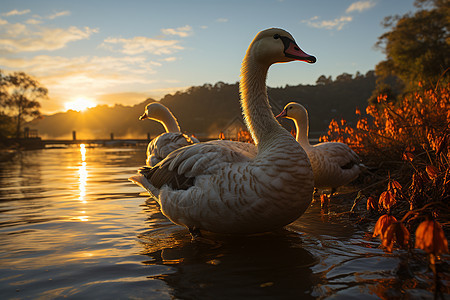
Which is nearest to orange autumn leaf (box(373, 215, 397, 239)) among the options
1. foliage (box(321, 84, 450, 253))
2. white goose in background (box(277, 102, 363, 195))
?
foliage (box(321, 84, 450, 253))

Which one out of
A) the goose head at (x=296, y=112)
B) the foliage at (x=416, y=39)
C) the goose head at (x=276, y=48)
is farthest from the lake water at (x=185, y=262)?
the foliage at (x=416, y=39)

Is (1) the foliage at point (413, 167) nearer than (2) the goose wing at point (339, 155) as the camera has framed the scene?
Yes

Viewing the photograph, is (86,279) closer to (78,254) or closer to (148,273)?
(148,273)

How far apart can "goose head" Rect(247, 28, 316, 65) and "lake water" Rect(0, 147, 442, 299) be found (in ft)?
7.22

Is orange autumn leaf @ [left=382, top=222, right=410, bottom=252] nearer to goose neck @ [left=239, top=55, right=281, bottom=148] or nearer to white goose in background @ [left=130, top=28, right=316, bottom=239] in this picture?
white goose in background @ [left=130, top=28, right=316, bottom=239]

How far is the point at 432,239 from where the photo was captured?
2.07 meters

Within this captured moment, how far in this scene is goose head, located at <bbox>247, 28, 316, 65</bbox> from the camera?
428 cm

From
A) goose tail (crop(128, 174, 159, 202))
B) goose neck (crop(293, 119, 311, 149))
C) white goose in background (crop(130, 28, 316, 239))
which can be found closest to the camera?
white goose in background (crop(130, 28, 316, 239))

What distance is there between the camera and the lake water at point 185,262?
2885mm

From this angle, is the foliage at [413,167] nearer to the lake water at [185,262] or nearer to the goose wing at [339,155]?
the lake water at [185,262]

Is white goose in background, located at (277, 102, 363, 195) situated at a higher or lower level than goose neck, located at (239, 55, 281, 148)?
lower

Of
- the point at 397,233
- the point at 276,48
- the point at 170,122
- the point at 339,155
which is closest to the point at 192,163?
the point at 276,48

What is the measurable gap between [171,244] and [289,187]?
1653 mm

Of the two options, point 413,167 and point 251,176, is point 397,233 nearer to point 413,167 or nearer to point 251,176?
point 251,176
